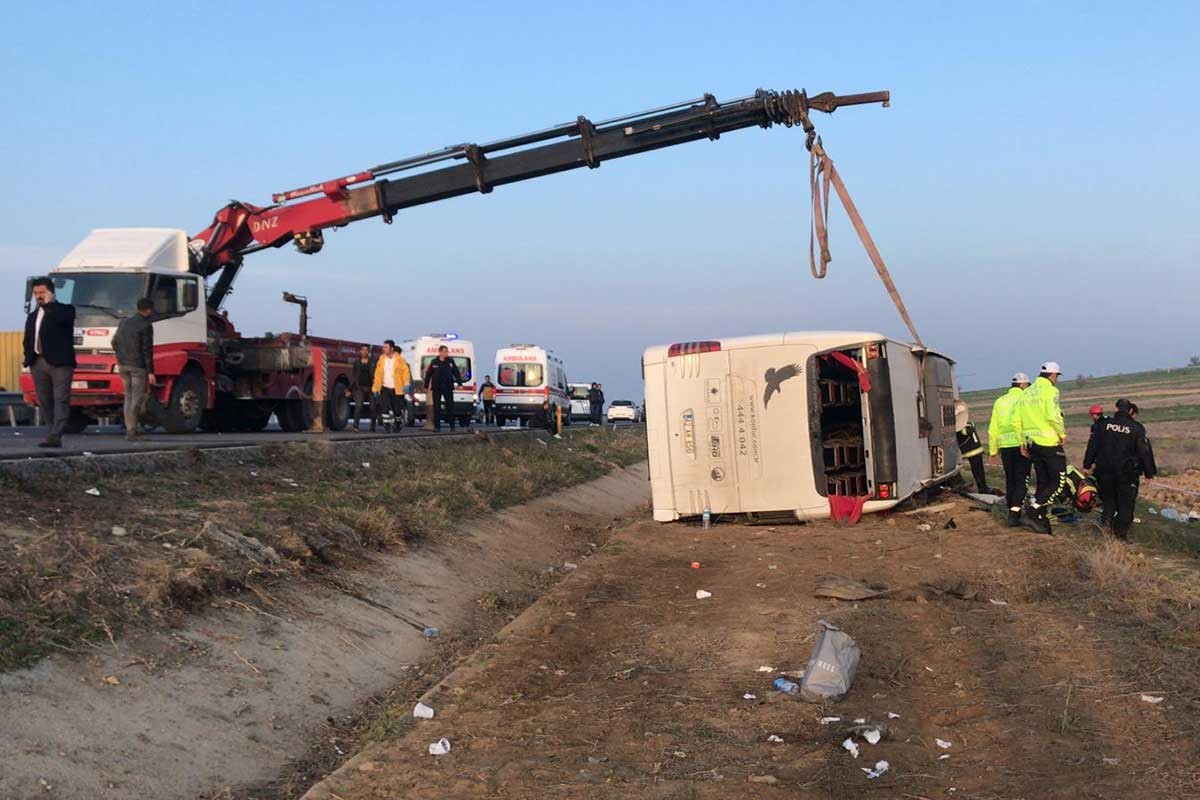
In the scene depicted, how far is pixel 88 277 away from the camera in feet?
61.5

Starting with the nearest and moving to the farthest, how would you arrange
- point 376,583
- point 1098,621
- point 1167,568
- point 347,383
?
point 1098,621 < point 376,583 < point 1167,568 < point 347,383

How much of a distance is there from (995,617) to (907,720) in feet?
10.3

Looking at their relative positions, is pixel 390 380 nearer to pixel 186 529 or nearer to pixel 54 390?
pixel 54 390

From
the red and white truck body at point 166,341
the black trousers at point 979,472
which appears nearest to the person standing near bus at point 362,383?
the red and white truck body at point 166,341

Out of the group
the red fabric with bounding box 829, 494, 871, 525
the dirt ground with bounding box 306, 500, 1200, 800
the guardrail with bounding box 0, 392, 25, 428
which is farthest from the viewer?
the guardrail with bounding box 0, 392, 25, 428

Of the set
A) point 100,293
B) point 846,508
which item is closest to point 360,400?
point 100,293

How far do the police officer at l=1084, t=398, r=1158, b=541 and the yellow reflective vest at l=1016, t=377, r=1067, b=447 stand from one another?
73 centimetres

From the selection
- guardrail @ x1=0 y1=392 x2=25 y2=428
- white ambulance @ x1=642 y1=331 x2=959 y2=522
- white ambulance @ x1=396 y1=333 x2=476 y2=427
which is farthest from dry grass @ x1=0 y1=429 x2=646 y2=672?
white ambulance @ x1=396 y1=333 x2=476 y2=427

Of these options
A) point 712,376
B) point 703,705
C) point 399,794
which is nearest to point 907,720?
point 703,705

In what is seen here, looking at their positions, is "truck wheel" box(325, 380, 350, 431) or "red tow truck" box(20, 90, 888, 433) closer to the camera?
"red tow truck" box(20, 90, 888, 433)

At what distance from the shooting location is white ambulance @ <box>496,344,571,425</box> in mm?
40656

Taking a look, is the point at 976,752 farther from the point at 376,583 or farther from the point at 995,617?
the point at 376,583

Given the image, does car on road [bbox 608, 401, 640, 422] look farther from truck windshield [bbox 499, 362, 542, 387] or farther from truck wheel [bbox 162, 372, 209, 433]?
truck wheel [bbox 162, 372, 209, 433]

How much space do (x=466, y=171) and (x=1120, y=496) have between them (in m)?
11.1
